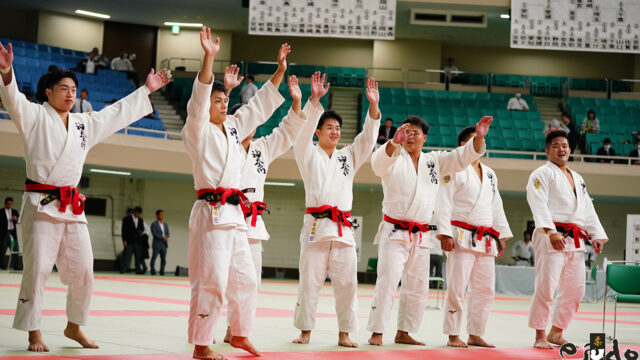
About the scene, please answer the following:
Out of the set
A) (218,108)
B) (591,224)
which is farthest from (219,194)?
(591,224)

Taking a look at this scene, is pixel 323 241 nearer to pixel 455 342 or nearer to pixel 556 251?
pixel 455 342

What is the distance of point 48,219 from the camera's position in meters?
4.78

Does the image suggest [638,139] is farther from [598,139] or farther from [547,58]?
[547,58]

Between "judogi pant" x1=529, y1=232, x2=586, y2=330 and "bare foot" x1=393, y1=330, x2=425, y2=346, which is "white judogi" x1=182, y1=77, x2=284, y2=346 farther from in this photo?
"judogi pant" x1=529, y1=232, x2=586, y2=330

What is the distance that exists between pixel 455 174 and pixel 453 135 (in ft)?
43.7

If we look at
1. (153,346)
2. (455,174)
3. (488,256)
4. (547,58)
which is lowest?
(153,346)

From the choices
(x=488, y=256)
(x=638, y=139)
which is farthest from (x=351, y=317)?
(x=638, y=139)

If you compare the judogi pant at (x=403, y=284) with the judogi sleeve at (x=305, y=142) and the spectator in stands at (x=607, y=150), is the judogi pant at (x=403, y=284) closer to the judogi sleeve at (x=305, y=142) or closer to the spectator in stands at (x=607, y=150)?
the judogi sleeve at (x=305, y=142)

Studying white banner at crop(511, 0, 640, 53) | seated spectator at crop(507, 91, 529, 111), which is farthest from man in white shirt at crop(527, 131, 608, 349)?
seated spectator at crop(507, 91, 529, 111)

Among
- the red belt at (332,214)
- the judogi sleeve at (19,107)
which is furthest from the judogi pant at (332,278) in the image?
the judogi sleeve at (19,107)

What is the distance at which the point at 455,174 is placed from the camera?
6641 millimetres

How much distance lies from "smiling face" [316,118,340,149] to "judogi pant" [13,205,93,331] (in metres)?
2.11

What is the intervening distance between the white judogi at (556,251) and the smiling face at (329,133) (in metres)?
1.84

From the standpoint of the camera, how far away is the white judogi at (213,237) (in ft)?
14.7
